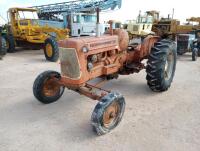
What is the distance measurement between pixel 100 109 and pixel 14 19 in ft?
30.0

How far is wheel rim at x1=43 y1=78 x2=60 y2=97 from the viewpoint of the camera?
4602mm

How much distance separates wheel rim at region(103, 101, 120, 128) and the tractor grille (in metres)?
0.75

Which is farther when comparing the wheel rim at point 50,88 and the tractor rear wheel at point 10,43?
the tractor rear wheel at point 10,43

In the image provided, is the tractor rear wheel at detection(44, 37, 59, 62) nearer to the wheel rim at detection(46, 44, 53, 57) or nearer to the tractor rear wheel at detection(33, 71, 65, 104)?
the wheel rim at detection(46, 44, 53, 57)

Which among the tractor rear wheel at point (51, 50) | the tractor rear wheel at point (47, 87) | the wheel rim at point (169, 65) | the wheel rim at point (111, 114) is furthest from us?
the tractor rear wheel at point (51, 50)

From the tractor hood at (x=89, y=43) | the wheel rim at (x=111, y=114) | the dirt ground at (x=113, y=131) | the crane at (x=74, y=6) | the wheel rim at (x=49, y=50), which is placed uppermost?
the crane at (x=74, y=6)

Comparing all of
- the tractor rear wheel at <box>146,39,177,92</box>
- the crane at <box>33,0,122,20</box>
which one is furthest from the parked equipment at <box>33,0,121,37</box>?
the tractor rear wheel at <box>146,39,177,92</box>

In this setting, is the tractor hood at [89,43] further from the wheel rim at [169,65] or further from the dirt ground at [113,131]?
the wheel rim at [169,65]

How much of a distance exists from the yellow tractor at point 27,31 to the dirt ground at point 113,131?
4.80 meters

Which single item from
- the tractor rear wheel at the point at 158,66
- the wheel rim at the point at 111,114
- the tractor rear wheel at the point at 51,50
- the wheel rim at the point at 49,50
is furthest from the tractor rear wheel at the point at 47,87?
the wheel rim at the point at 49,50

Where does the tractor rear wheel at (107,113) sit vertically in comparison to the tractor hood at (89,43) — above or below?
below

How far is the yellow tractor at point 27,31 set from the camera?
1054 cm

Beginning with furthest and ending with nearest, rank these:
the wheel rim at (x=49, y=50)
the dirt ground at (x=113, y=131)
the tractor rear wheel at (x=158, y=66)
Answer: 1. the wheel rim at (x=49, y=50)
2. the tractor rear wheel at (x=158, y=66)
3. the dirt ground at (x=113, y=131)

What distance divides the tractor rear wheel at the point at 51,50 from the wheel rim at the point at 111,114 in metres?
5.92
